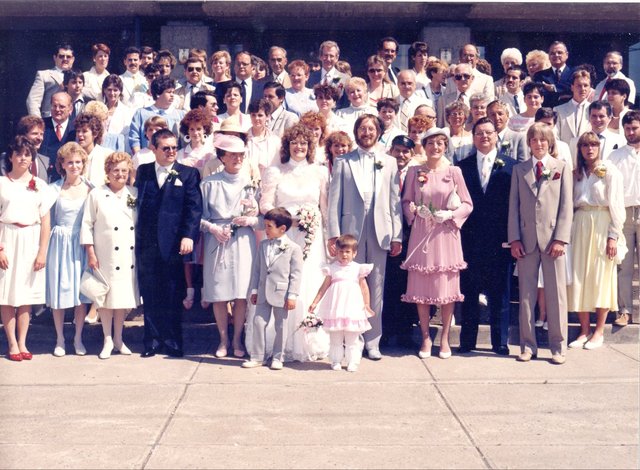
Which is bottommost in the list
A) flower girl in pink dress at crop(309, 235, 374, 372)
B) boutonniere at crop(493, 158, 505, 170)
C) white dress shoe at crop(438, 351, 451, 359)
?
white dress shoe at crop(438, 351, 451, 359)

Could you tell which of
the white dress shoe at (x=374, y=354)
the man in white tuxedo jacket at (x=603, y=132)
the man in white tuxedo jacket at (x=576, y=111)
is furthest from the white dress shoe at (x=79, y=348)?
the man in white tuxedo jacket at (x=576, y=111)

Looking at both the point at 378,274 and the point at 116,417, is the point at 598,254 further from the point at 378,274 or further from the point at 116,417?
the point at 116,417

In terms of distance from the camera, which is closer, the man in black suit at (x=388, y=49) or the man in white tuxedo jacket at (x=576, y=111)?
the man in white tuxedo jacket at (x=576, y=111)

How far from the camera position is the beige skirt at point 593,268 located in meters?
8.88

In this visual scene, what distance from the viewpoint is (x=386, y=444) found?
595 centimetres

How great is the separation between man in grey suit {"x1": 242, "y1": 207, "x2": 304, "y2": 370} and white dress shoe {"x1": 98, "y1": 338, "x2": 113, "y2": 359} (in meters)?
1.28

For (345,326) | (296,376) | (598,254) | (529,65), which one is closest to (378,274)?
(345,326)

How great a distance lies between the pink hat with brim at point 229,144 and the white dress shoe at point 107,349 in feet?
6.61

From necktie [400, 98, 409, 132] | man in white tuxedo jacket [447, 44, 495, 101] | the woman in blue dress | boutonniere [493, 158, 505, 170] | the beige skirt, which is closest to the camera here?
the woman in blue dress

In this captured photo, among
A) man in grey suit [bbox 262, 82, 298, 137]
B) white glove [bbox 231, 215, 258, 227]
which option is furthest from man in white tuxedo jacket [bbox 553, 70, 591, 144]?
white glove [bbox 231, 215, 258, 227]

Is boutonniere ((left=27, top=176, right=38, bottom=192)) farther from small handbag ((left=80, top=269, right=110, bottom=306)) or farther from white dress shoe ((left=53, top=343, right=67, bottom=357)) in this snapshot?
white dress shoe ((left=53, top=343, right=67, bottom=357))

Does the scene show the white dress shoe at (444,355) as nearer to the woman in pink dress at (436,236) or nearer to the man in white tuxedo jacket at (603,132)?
the woman in pink dress at (436,236)

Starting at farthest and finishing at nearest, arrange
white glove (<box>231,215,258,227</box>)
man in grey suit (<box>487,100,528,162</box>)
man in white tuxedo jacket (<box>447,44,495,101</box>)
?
man in white tuxedo jacket (<box>447,44,495,101</box>) → man in grey suit (<box>487,100,528,162</box>) → white glove (<box>231,215,258,227</box>)

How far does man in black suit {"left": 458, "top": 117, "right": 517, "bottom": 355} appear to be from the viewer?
8680 millimetres
